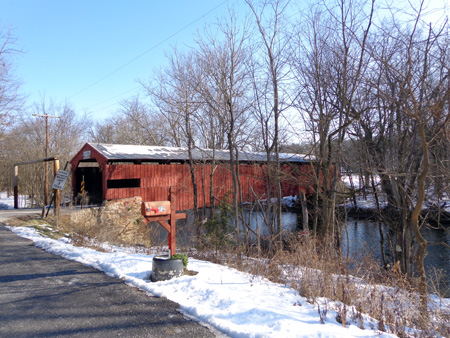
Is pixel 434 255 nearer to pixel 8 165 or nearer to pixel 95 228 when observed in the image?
pixel 95 228

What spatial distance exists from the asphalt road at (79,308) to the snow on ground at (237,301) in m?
0.18

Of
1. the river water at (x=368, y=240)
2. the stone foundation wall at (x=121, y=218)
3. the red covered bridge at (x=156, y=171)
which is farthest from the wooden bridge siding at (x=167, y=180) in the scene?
the river water at (x=368, y=240)

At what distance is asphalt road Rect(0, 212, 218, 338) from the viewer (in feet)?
9.74

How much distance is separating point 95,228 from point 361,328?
8.87 metres

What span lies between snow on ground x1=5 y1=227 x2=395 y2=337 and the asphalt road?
0.18 metres

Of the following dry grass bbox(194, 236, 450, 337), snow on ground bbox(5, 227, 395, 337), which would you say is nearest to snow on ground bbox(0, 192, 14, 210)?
snow on ground bbox(5, 227, 395, 337)

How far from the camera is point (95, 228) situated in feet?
33.6

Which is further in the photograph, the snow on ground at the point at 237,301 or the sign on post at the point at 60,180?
the sign on post at the point at 60,180

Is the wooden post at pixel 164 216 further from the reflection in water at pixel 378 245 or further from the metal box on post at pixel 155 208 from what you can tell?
the reflection in water at pixel 378 245

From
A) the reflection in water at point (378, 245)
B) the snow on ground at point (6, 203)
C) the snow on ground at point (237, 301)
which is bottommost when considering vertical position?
the reflection in water at point (378, 245)

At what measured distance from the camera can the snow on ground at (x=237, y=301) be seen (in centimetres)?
292

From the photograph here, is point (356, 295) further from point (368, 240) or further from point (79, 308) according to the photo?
point (368, 240)

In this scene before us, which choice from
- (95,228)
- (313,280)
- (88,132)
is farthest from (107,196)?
(88,132)

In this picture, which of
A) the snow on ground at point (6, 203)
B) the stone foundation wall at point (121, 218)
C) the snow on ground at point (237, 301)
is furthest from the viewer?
the snow on ground at point (6, 203)
